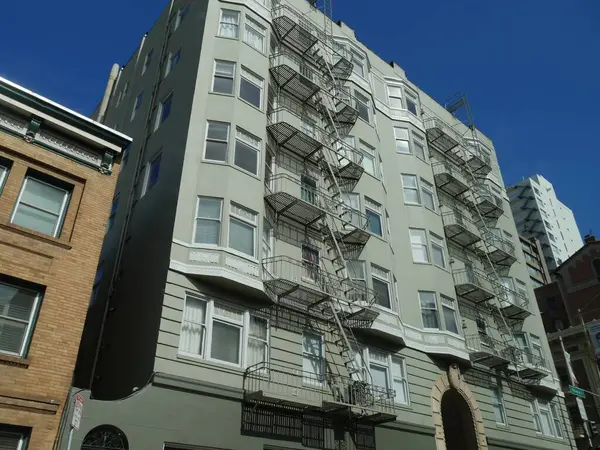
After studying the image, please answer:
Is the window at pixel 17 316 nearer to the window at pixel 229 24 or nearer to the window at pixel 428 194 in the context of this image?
the window at pixel 229 24

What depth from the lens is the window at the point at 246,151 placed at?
20.8m

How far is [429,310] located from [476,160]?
15.5m

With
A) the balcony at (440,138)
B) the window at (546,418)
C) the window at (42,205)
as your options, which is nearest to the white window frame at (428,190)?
the balcony at (440,138)

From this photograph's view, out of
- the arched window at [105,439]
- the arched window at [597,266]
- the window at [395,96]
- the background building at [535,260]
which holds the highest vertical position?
the background building at [535,260]

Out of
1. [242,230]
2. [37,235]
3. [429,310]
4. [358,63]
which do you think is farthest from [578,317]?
[37,235]

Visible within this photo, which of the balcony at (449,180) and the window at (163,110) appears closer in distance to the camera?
the window at (163,110)

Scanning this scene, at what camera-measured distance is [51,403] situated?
1277cm

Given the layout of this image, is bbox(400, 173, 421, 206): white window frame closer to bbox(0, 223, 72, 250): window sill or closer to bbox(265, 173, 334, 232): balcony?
bbox(265, 173, 334, 232): balcony

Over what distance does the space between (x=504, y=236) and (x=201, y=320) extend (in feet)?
87.0

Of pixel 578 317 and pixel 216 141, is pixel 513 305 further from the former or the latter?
pixel 578 317

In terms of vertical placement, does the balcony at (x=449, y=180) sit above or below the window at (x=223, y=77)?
above

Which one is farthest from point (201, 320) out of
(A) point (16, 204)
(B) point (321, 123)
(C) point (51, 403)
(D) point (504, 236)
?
(D) point (504, 236)

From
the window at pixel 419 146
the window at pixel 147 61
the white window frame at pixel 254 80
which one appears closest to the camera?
the white window frame at pixel 254 80

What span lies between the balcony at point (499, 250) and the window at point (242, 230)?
1851 cm
